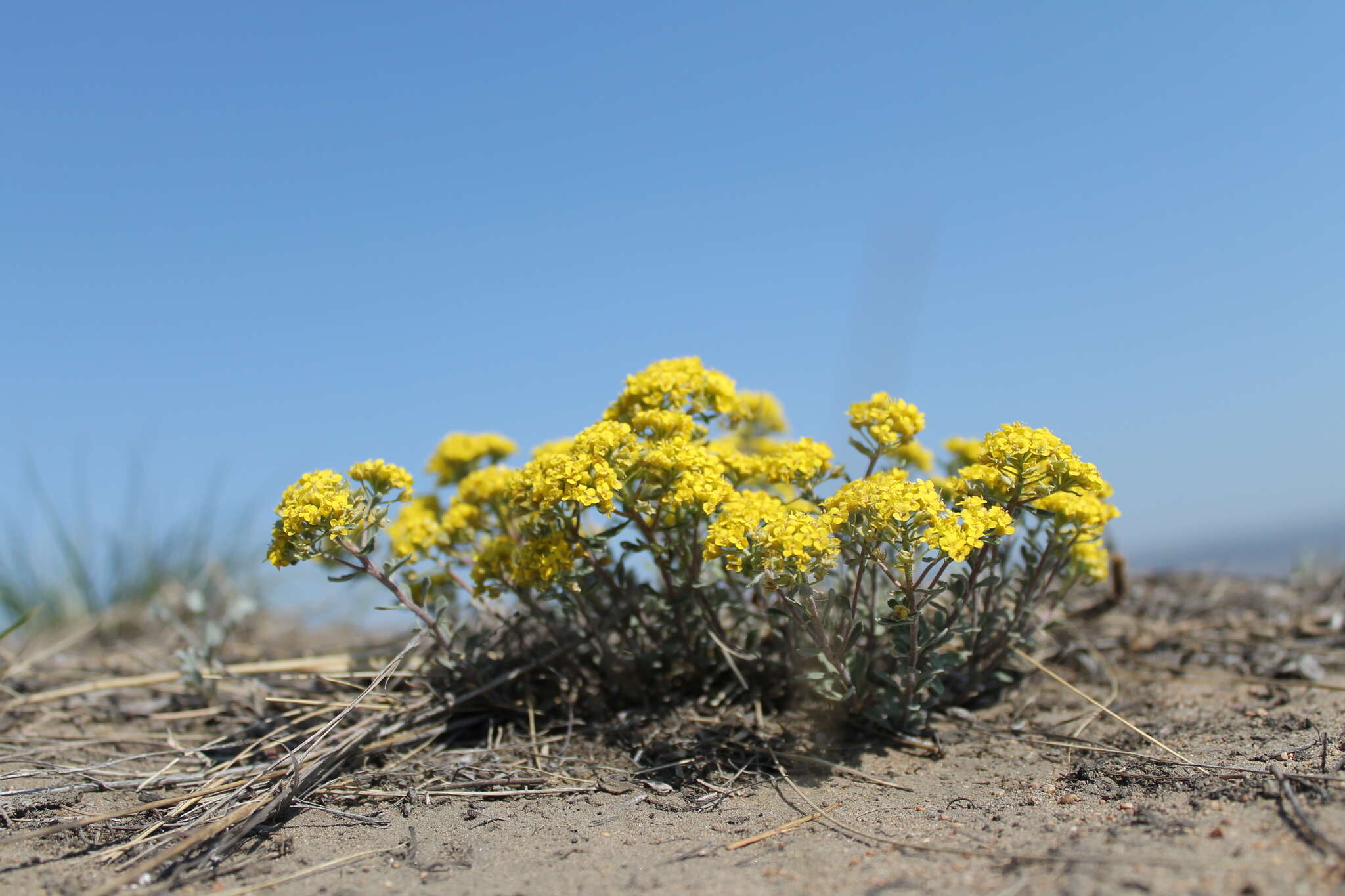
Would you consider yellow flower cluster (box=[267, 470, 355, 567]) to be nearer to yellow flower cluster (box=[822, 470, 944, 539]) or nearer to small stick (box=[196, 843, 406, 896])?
small stick (box=[196, 843, 406, 896])

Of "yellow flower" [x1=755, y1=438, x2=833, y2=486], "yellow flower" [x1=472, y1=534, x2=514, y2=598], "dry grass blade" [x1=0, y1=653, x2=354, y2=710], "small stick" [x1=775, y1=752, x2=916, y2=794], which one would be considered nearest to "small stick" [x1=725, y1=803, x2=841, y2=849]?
"small stick" [x1=775, y1=752, x2=916, y2=794]

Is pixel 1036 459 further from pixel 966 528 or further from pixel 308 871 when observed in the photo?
pixel 308 871

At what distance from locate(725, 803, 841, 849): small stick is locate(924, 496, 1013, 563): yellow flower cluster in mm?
1161

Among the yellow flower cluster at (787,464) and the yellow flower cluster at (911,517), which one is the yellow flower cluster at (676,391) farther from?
the yellow flower cluster at (911,517)

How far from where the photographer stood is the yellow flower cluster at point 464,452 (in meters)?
5.26

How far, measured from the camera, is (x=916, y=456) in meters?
4.74

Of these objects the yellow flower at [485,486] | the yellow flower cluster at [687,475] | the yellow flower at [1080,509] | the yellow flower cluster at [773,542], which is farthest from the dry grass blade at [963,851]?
the yellow flower at [485,486]

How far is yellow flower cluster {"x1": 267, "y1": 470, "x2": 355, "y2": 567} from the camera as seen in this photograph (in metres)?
3.80

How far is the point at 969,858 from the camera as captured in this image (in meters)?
3.00

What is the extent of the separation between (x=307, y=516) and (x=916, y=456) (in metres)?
3.01

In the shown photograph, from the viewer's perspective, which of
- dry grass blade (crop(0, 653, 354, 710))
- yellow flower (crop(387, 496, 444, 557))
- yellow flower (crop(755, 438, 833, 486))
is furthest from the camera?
dry grass blade (crop(0, 653, 354, 710))

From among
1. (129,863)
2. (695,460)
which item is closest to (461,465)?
(695,460)

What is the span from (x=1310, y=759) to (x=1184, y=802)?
2.52 ft

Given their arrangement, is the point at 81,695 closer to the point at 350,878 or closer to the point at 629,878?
the point at 350,878
